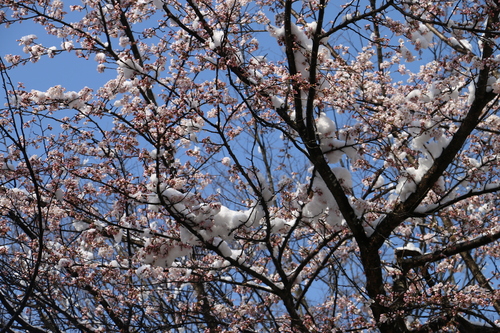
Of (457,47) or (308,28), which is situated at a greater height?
(457,47)

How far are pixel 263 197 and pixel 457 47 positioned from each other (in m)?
3.41

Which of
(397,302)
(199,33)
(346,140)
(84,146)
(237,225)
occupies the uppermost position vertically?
(199,33)

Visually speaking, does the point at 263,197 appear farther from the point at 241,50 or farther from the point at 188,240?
the point at 241,50

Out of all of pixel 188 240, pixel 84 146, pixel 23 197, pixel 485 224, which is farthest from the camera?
pixel 485 224

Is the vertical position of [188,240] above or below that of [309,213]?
below

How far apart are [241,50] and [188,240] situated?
2340 mm

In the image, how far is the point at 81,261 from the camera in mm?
6355

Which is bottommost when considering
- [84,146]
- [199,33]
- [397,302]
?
[397,302]

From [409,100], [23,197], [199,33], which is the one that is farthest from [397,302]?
[23,197]

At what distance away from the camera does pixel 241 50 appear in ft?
19.3

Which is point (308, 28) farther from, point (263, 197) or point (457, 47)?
point (457, 47)

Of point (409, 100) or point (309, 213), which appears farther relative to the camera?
point (409, 100)

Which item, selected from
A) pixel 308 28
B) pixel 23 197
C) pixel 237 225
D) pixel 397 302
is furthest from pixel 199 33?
pixel 397 302

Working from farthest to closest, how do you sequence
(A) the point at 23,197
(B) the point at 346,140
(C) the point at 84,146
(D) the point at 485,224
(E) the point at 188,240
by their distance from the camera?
1. (D) the point at 485,224
2. (C) the point at 84,146
3. (A) the point at 23,197
4. (B) the point at 346,140
5. (E) the point at 188,240
